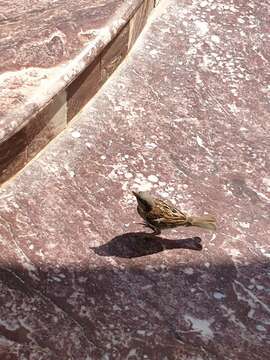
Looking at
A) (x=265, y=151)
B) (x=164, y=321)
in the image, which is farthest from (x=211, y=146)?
(x=164, y=321)

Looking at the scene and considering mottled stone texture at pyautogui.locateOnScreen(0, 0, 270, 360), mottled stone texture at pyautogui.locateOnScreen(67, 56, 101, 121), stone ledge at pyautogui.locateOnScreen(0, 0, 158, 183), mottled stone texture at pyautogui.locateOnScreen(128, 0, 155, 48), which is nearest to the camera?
mottled stone texture at pyautogui.locateOnScreen(0, 0, 270, 360)

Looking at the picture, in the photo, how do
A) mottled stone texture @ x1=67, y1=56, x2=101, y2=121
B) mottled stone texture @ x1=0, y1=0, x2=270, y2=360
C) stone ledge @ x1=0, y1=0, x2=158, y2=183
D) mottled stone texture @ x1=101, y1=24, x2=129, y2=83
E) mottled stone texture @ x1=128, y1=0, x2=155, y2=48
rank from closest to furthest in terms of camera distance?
1. mottled stone texture @ x1=0, y1=0, x2=270, y2=360
2. stone ledge @ x1=0, y1=0, x2=158, y2=183
3. mottled stone texture @ x1=67, y1=56, x2=101, y2=121
4. mottled stone texture @ x1=101, y1=24, x2=129, y2=83
5. mottled stone texture @ x1=128, y1=0, x2=155, y2=48

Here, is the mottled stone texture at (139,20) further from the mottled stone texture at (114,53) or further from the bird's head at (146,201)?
the bird's head at (146,201)

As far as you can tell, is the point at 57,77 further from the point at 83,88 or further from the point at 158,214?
the point at 158,214

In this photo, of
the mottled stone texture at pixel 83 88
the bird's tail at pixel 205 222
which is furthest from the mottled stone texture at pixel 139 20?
the bird's tail at pixel 205 222

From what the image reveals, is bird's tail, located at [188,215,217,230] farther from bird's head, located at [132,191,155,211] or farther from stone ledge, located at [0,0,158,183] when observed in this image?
stone ledge, located at [0,0,158,183]

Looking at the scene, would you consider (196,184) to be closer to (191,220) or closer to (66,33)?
(191,220)

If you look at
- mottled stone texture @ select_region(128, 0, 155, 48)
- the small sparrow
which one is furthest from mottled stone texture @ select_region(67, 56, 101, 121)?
the small sparrow

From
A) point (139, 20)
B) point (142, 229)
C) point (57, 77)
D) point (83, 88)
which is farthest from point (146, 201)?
point (139, 20)
